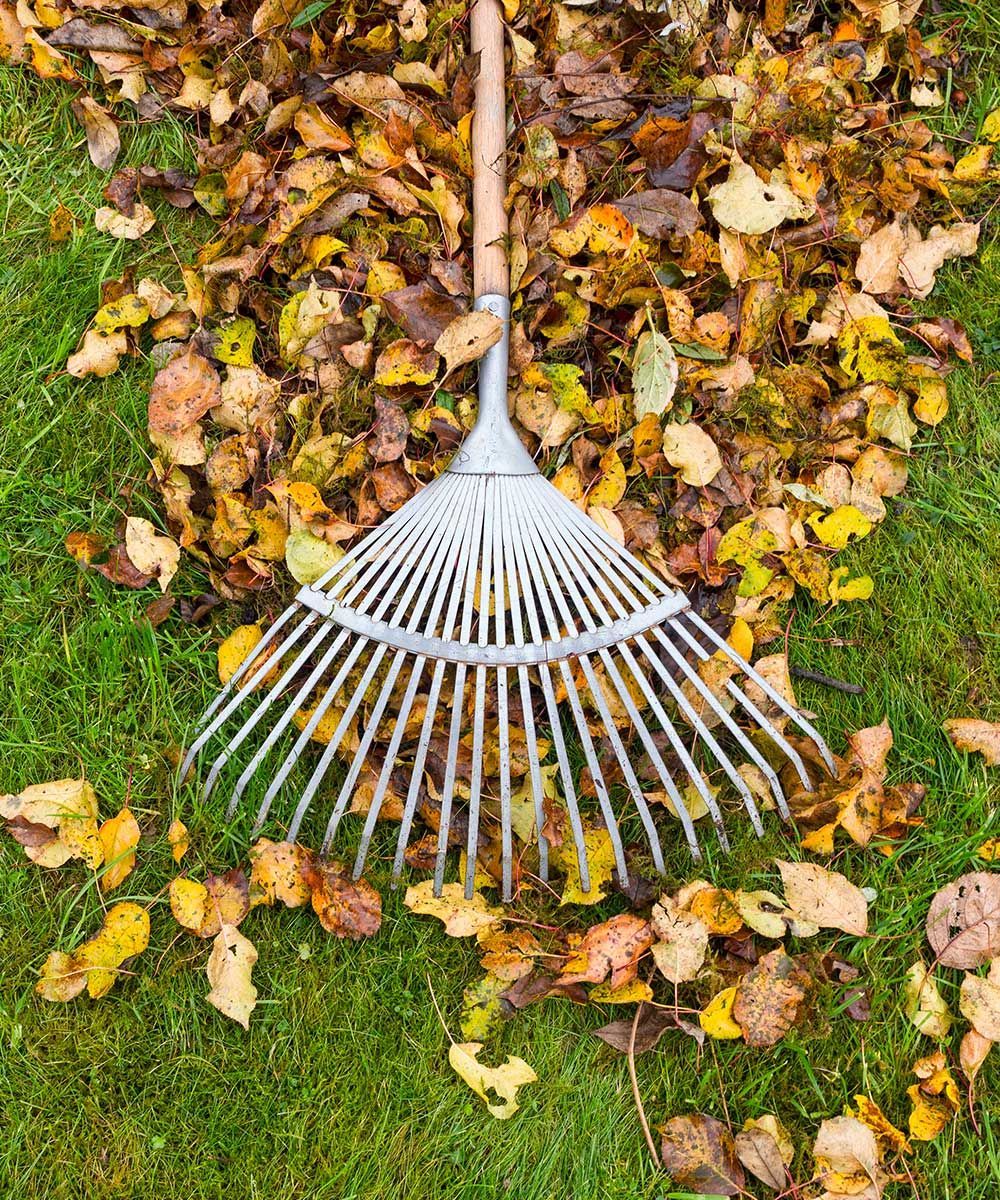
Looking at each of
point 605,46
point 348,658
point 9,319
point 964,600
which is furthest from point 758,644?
point 9,319

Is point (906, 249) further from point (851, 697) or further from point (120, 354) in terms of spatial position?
point (120, 354)

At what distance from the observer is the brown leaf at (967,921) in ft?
5.36

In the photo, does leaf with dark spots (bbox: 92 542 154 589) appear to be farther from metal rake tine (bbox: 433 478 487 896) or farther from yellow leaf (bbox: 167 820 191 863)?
metal rake tine (bbox: 433 478 487 896)

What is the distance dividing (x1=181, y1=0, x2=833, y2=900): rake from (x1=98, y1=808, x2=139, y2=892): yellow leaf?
16cm

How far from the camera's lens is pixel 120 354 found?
72.1 inches

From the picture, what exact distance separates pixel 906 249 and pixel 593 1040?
154 centimetres

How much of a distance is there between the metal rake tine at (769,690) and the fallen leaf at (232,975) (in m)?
0.92

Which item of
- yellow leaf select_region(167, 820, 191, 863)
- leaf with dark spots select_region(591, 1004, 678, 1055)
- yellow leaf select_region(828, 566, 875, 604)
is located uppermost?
yellow leaf select_region(828, 566, 875, 604)

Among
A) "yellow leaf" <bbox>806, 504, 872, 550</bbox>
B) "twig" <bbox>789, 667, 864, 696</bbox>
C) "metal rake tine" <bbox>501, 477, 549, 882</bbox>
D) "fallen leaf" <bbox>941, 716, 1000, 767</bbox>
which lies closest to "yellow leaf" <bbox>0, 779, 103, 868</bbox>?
"metal rake tine" <bbox>501, 477, 549, 882</bbox>

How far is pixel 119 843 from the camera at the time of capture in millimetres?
1688

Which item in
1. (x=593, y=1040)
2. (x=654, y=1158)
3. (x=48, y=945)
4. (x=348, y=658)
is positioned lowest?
(x=654, y=1158)

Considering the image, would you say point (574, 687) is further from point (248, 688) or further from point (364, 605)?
point (248, 688)

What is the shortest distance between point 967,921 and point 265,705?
122 centimetres

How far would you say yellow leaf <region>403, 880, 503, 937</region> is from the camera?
1.64 metres
